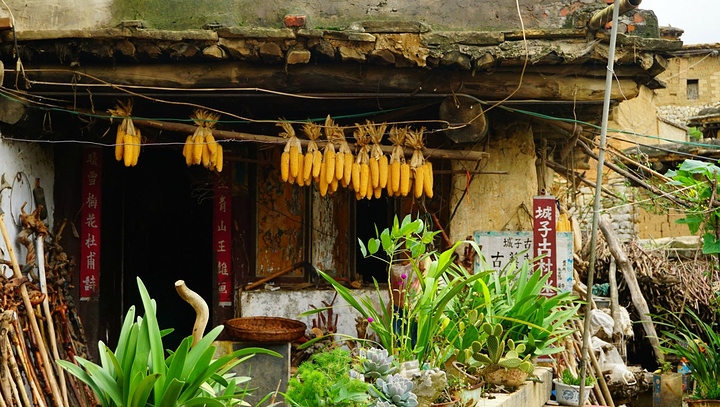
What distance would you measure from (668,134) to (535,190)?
41.4 feet

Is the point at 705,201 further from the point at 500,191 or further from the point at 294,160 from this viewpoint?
the point at 294,160

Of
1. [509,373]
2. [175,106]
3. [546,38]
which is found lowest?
[509,373]

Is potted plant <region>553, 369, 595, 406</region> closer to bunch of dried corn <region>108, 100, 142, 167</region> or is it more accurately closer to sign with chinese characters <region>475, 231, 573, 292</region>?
sign with chinese characters <region>475, 231, 573, 292</region>

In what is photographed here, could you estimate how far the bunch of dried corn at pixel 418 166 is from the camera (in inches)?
247

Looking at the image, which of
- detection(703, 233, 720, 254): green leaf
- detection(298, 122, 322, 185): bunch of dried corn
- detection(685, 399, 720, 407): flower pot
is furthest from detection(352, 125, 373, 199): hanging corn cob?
detection(685, 399, 720, 407): flower pot

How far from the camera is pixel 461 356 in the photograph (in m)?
4.70

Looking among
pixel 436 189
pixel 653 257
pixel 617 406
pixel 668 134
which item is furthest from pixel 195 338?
pixel 668 134

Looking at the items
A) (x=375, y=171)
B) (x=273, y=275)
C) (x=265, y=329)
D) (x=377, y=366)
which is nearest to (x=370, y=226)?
(x=273, y=275)

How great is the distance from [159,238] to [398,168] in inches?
233

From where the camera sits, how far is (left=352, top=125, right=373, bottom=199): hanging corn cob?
6.12 meters

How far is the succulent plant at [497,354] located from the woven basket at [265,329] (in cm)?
178

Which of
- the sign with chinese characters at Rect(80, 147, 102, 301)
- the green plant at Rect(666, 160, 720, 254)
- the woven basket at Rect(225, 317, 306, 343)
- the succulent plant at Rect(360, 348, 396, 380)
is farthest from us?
the sign with chinese characters at Rect(80, 147, 102, 301)

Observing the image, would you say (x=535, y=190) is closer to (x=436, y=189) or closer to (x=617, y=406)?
(x=436, y=189)

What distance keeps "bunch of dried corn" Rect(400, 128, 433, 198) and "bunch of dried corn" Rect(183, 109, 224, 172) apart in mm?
1675
